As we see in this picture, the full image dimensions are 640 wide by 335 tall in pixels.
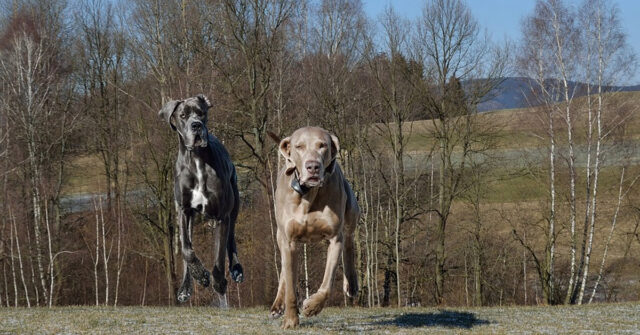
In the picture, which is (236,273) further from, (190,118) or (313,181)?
(190,118)

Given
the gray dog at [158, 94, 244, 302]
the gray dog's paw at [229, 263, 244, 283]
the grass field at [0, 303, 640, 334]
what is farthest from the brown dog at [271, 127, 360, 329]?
the grass field at [0, 303, 640, 334]

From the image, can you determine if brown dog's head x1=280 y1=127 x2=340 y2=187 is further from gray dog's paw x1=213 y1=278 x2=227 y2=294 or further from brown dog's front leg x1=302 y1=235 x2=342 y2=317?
gray dog's paw x1=213 y1=278 x2=227 y2=294

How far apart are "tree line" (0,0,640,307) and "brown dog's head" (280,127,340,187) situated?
2088 cm

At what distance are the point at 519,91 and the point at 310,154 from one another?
29266 mm

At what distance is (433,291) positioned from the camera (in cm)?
3625

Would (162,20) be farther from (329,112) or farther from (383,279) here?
(383,279)

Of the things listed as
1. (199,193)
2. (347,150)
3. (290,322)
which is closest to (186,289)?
(199,193)

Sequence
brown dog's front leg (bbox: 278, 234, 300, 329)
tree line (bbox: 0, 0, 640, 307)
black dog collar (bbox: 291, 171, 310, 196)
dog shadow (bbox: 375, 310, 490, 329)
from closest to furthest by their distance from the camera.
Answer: black dog collar (bbox: 291, 171, 310, 196) < brown dog's front leg (bbox: 278, 234, 300, 329) < dog shadow (bbox: 375, 310, 490, 329) < tree line (bbox: 0, 0, 640, 307)

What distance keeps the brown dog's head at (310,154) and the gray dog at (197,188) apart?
79cm

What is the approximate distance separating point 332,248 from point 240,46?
19.6 m

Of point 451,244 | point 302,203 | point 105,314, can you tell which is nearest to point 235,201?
point 302,203

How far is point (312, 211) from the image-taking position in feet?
28.4

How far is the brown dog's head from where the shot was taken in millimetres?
7551

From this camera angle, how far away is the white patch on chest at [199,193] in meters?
7.90
